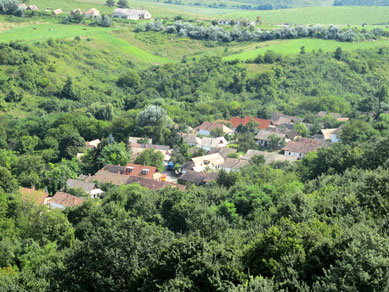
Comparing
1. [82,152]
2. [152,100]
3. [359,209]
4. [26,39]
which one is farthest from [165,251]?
[26,39]

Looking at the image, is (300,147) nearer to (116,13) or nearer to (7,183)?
(7,183)

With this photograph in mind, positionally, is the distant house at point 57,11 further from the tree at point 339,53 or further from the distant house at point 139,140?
the distant house at point 139,140

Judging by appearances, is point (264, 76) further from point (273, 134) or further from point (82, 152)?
point (82, 152)

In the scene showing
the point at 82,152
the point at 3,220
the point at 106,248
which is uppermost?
the point at 106,248

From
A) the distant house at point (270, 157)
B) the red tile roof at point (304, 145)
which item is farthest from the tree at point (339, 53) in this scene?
the distant house at point (270, 157)

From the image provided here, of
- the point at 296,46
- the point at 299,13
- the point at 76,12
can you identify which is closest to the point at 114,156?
the point at 296,46

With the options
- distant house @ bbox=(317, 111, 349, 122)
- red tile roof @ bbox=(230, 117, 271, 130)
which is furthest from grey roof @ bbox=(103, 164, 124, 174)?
distant house @ bbox=(317, 111, 349, 122)
